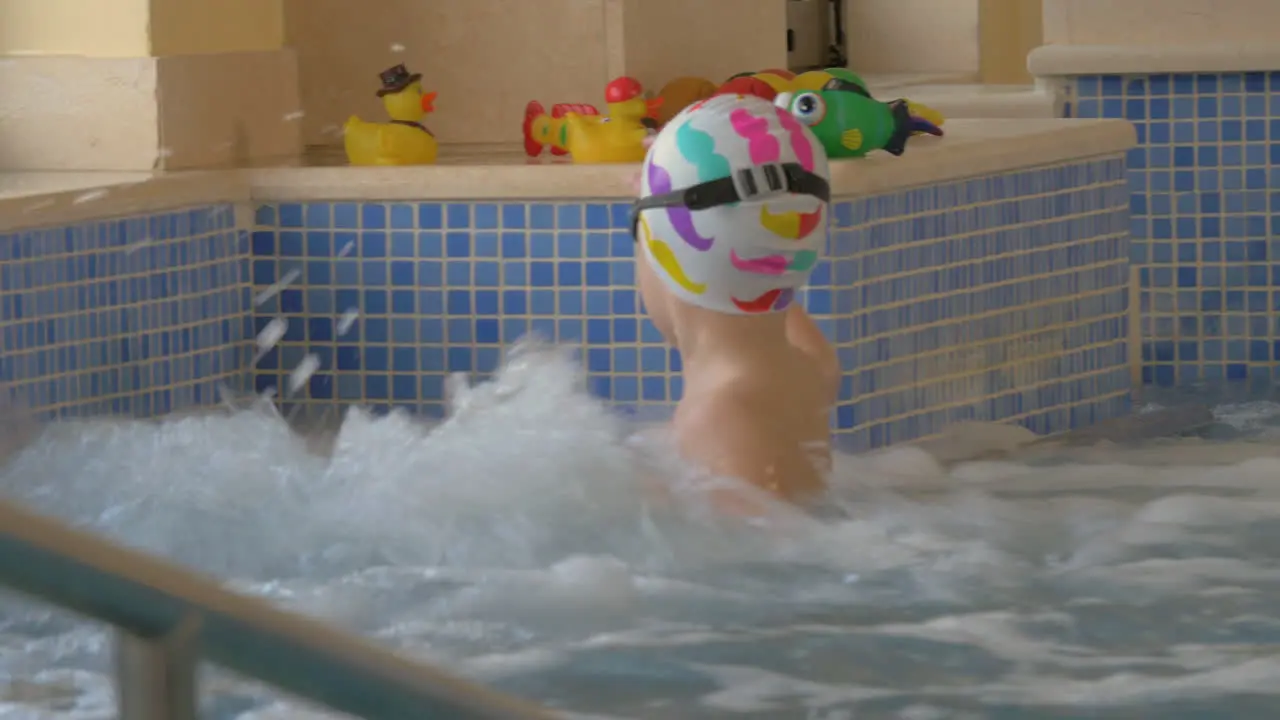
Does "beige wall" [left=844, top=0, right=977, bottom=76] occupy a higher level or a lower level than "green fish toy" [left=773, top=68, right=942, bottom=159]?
higher

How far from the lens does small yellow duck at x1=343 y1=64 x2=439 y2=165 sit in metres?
4.86

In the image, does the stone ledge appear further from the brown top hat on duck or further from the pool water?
the brown top hat on duck

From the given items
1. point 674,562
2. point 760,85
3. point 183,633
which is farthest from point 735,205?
point 183,633

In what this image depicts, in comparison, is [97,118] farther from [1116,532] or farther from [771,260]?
[1116,532]

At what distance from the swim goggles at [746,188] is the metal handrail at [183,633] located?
104 inches

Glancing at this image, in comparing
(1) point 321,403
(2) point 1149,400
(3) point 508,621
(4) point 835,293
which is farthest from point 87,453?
(2) point 1149,400

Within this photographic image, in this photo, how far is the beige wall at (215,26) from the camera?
4.86 metres

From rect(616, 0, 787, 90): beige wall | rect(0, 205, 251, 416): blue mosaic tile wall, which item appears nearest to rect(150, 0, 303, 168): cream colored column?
rect(0, 205, 251, 416): blue mosaic tile wall

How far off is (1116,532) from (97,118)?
2.54 m

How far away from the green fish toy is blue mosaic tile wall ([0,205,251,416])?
4.43 ft

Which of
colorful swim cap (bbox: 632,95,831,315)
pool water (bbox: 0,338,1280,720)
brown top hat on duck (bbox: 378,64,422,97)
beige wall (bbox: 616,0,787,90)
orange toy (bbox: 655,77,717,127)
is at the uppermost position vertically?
beige wall (bbox: 616,0,787,90)

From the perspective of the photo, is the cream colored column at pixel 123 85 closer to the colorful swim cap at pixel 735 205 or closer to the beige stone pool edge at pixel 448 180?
the beige stone pool edge at pixel 448 180

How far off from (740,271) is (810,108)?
72cm

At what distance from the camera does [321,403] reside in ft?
15.9
